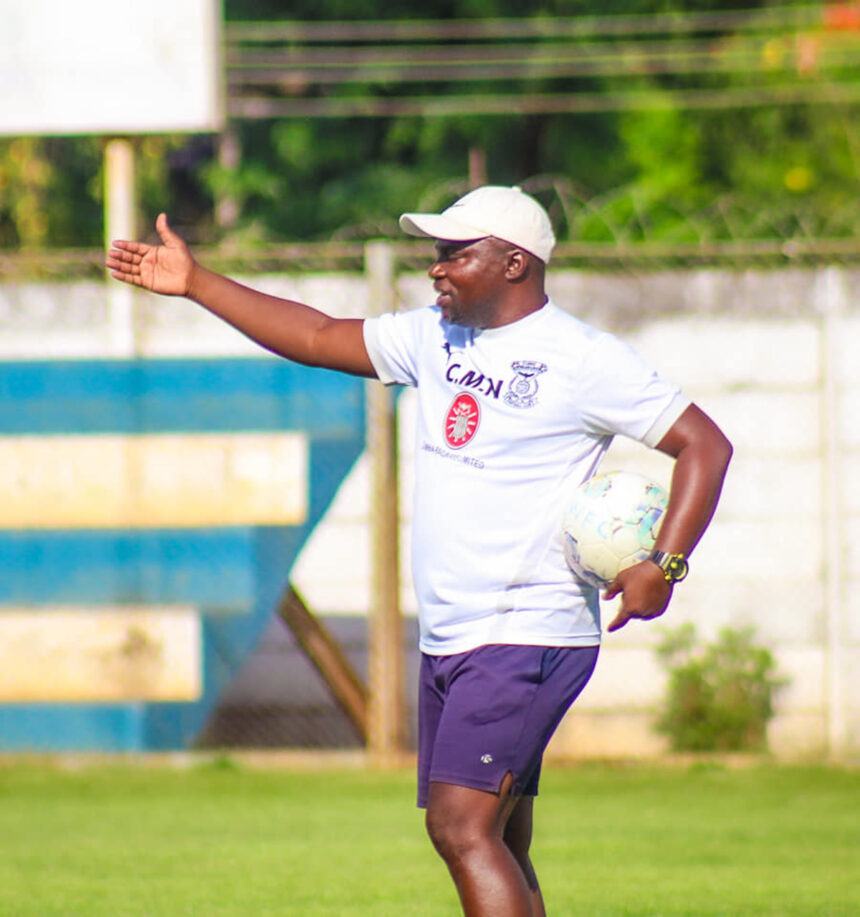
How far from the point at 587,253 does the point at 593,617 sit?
4.95m

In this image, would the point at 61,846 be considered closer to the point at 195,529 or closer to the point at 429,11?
the point at 195,529

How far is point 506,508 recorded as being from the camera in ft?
14.8

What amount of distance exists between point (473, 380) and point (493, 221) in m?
0.41

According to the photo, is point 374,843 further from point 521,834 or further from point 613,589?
point 613,589

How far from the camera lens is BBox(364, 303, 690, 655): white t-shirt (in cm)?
446

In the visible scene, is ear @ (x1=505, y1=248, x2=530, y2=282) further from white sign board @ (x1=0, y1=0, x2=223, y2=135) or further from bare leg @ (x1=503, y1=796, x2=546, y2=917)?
white sign board @ (x1=0, y1=0, x2=223, y2=135)

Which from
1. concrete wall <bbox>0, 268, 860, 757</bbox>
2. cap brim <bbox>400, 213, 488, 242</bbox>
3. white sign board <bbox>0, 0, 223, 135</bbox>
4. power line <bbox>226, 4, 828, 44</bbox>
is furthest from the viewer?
power line <bbox>226, 4, 828, 44</bbox>

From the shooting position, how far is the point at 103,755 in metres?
9.34

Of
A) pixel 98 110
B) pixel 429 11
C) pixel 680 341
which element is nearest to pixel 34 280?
pixel 98 110

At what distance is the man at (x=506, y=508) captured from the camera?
14.3 feet

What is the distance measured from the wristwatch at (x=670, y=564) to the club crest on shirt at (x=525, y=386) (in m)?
0.50

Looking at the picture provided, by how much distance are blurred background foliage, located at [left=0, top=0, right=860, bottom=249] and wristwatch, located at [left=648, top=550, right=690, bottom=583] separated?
1435 cm

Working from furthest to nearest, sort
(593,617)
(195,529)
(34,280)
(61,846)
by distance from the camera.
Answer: (34,280)
(195,529)
(61,846)
(593,617)

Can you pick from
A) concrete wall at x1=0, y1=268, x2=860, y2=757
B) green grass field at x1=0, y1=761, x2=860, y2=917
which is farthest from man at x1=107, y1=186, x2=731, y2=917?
concrete wall at x1=0, y1=268, x2=860, y2=757
